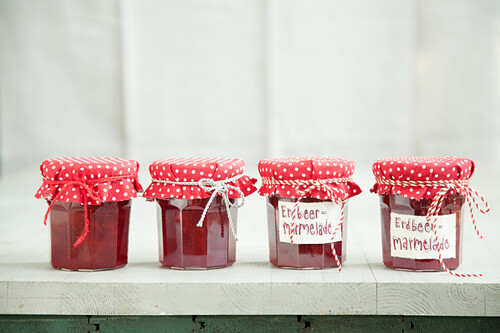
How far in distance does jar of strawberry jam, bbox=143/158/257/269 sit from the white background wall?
2724mm

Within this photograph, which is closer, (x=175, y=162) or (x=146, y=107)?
(x=175, y=162)

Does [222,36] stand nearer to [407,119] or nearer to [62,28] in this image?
[62,28]

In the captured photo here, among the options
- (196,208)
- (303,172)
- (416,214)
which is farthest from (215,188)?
(416,214)

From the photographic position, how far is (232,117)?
Result: 13.2 ft

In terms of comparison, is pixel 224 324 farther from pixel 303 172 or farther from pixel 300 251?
pixel 303 172

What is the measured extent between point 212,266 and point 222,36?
2.94m

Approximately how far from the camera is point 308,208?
1191 mm

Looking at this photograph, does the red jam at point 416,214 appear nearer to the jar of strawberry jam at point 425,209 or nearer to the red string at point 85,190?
the jar of strawberry jam at point 425,209

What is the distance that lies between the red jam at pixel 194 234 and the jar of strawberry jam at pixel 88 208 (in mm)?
82

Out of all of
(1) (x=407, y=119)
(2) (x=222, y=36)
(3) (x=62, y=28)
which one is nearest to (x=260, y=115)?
(2) (x=222, y=36)

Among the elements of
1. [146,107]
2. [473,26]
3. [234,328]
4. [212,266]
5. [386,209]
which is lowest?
[234,328]

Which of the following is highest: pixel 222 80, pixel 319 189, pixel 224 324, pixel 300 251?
pixel 222 80

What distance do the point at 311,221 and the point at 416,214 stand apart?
191 millimetres

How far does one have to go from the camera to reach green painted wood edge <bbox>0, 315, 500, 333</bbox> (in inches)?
45.8
